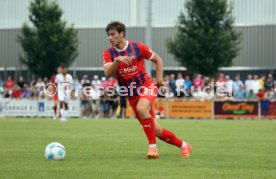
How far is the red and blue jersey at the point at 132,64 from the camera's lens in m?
12.4

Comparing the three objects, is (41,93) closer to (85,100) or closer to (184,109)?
(85,100)

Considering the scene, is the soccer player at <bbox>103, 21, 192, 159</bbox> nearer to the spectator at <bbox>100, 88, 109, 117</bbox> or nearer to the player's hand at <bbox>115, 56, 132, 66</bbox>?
the player's hand at <bbox>115, 56, 132, 66</bbox>

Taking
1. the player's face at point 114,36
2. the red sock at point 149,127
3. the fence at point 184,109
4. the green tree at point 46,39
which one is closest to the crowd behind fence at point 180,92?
the fence at point 184,109

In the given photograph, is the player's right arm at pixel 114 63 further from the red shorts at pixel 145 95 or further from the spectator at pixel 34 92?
the spectator at pixel 34 92

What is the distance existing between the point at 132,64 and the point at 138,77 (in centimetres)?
25

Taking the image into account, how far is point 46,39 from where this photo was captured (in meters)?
43.5

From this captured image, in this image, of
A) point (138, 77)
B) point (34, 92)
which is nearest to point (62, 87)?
point (34, 92)

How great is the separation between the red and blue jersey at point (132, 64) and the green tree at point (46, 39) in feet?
101

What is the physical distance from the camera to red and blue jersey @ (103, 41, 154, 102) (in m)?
12.4

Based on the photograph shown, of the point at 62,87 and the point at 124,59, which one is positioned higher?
the point at 124,59

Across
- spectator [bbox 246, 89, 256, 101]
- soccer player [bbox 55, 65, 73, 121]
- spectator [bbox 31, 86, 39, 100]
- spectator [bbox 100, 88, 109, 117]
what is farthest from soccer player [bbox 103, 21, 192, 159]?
spectator [bbox 31, 86, 39, 100]

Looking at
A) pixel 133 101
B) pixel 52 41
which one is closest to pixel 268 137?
pixel 133 101

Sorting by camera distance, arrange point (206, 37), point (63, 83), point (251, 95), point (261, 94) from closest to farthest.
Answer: point (63, 83) < point (261, 94) < point (251, 95) < point (206, 37)

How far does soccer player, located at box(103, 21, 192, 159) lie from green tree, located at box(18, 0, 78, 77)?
30832 millimetres
